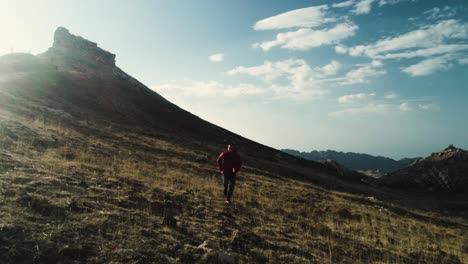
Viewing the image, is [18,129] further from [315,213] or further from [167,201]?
[315,213]

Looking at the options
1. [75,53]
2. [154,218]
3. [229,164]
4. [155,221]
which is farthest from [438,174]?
[75,53]

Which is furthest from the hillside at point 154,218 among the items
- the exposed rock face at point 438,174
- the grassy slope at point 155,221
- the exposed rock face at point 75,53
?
the exposed rock face at point 75,53

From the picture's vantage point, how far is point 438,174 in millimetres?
48438

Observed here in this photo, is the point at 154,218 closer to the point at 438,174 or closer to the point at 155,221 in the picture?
the point at 155,221

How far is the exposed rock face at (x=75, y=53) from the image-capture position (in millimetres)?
68375

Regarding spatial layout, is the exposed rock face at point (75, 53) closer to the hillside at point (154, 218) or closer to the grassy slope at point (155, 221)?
the hillside at point (154, 218)

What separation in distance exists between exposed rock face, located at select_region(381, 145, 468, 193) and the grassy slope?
2866 cm

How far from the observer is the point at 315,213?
18.1m

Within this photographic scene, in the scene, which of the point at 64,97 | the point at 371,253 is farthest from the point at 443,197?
the point at 64,97

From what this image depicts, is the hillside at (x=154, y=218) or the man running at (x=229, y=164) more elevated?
the man running at (x=229, y=164)

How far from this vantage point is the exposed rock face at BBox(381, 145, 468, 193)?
4631 centimetres

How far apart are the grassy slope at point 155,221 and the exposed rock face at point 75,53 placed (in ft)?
172

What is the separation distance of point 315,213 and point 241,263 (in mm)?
10420

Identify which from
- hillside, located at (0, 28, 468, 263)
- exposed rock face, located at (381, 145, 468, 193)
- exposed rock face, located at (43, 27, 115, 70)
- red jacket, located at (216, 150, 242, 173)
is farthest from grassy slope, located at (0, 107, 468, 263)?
exposed rock face, located at (43, 27, 115, 70)
